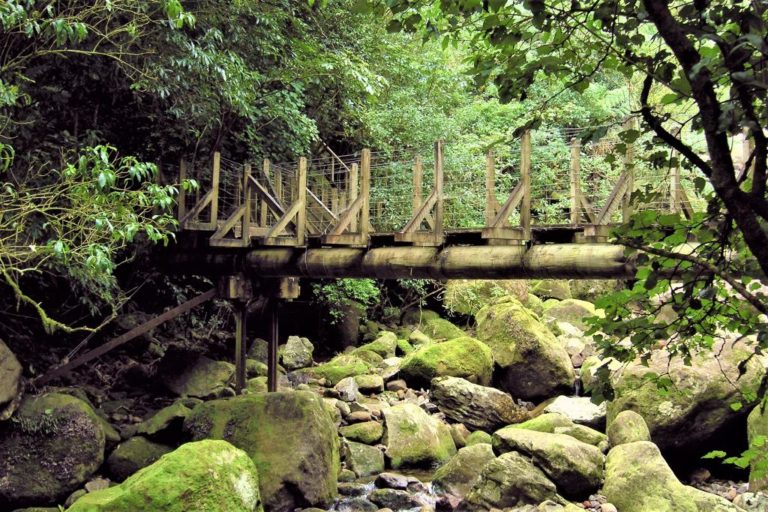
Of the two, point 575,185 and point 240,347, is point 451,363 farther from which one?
point 575,185

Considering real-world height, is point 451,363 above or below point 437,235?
below

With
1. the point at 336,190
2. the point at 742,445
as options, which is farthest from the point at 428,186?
the point at 742,445

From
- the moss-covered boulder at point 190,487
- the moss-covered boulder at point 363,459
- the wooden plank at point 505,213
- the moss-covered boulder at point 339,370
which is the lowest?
the moss-covered boulder at point 363,459

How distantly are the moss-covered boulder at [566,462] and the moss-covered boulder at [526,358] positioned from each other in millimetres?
3702

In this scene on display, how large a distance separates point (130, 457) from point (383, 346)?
22.1 ft

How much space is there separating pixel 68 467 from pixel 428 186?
7710 millimetres

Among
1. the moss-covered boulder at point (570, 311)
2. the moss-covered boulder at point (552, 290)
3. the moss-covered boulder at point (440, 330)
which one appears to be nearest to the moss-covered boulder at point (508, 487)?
the moss-covered boulder at point (570, 311)

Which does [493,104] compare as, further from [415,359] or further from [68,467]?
[68,467]

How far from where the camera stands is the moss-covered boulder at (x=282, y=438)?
6.52m

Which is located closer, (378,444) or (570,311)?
(378,444)

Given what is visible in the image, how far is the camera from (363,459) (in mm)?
8281

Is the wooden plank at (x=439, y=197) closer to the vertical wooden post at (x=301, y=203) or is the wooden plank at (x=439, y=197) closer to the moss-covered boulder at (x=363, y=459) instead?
the vertical wooden post at (x=301, y=203)

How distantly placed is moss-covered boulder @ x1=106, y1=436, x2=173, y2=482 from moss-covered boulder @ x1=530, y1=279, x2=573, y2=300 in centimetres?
1144

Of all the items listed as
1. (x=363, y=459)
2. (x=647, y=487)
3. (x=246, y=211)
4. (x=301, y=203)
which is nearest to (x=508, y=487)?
(x=647, y=487)
